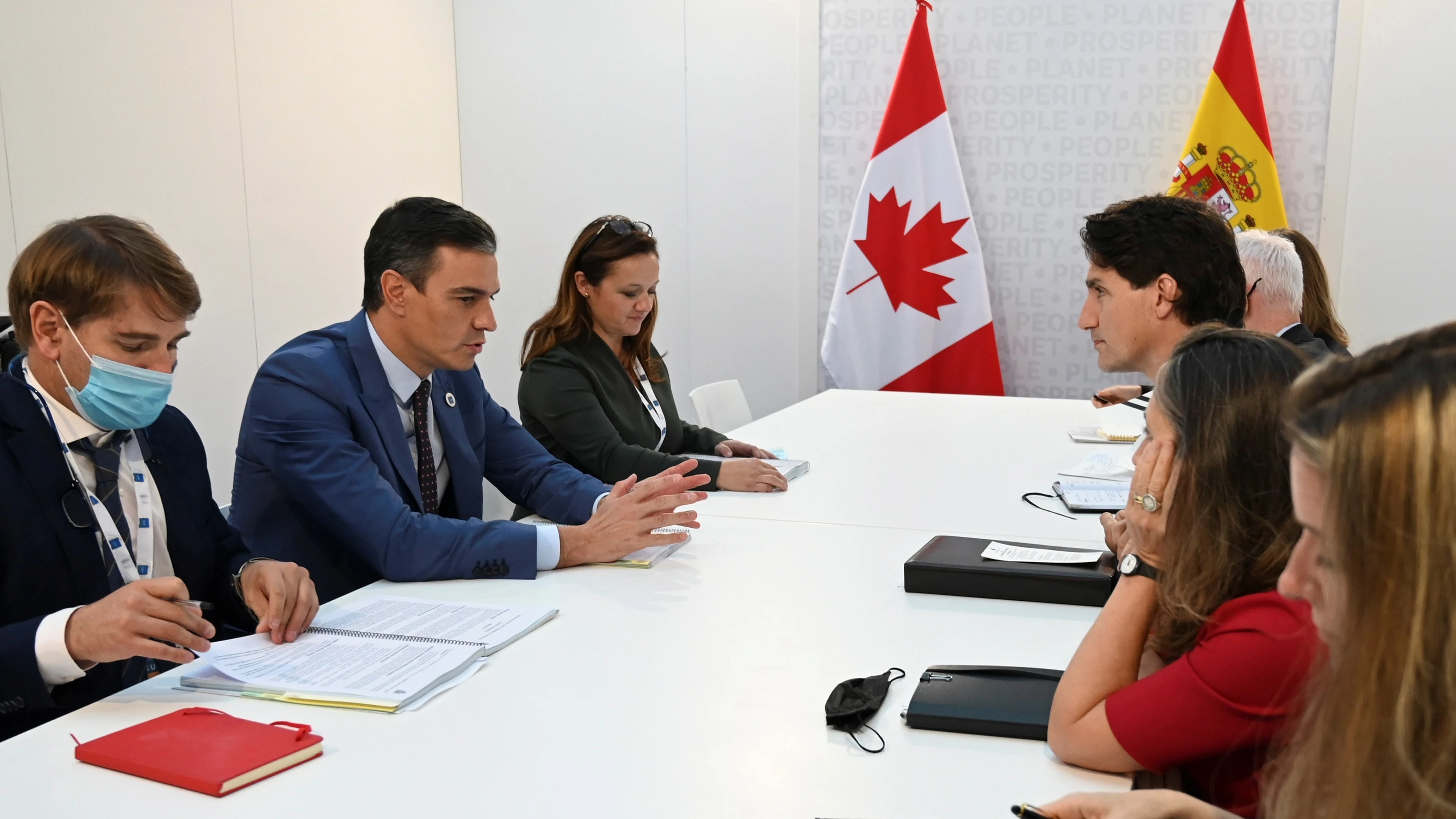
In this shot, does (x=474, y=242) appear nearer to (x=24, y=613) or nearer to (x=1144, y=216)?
(x=24, y=613)

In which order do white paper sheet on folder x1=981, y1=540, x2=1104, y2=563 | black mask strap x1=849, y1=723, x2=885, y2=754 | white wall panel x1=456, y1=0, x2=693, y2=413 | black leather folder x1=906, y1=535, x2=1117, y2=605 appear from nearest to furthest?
black mask strap x1=849, y1=723, x2=885, y2=754, black leather folder x1=906, y1=535, x2=1117, y2=605, white paper sheet on folder x1=981, y1=540, x2=1104, y2=563, white wall panel x1=456, y1=0, x2=693, y2=413

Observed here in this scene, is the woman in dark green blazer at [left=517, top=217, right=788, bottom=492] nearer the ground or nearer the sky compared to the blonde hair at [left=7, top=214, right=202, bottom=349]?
nearer the ground

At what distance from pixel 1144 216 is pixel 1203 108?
2.77m

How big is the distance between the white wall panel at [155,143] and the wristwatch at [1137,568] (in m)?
3.75

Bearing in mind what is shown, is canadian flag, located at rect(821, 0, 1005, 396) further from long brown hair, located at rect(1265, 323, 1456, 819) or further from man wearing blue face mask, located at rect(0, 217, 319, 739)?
long brown hair, located at rect(1265, 323, 1456, 819)

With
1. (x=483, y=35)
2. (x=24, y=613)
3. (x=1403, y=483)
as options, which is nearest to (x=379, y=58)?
(x=483, y=35)

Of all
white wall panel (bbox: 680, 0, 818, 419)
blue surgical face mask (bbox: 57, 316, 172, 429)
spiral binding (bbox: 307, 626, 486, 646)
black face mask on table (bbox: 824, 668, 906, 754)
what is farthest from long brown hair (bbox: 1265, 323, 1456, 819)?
white wall panel (bbox: 680, 0, 818, 419)

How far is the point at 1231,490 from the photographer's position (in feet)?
4.19

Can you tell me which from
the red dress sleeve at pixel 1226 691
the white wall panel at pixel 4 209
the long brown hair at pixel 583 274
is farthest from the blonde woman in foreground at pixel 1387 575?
the white wall panel at pixel 4 209

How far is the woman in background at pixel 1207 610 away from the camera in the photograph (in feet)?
3.93

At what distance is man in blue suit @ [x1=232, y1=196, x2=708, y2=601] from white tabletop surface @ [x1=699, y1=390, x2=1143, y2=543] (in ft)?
1.58

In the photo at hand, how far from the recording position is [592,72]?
5.73 m

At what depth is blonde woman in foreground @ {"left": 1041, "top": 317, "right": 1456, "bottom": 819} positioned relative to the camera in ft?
2.30

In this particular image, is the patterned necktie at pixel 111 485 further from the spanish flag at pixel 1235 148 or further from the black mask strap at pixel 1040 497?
the spanish flag at pixel 1235 148
